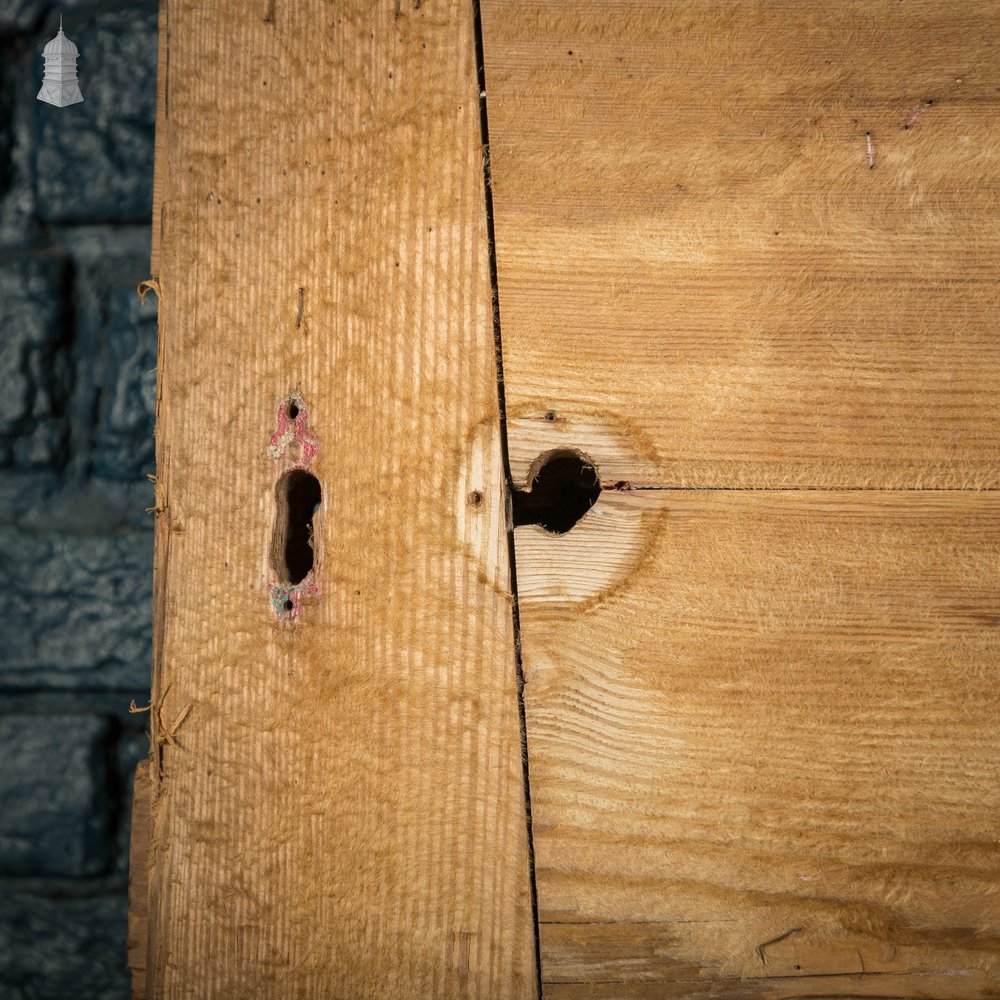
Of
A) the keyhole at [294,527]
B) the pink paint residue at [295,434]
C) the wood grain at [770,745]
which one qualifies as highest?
the pink paint residue at [295,434]

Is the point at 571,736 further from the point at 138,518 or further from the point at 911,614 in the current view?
the point at 138,518

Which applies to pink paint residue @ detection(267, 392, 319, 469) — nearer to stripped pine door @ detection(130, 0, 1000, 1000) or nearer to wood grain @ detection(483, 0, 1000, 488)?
stripped pine door @ detection(130, 0, 1000, 1000)

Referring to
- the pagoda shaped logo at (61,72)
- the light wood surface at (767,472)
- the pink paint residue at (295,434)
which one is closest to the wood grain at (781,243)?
the light wood surface at (767,472)

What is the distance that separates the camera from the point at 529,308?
487 millimetres

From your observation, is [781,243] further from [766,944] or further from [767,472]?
[766,944]

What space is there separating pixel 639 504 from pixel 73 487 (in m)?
0.94

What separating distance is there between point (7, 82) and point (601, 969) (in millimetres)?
1287

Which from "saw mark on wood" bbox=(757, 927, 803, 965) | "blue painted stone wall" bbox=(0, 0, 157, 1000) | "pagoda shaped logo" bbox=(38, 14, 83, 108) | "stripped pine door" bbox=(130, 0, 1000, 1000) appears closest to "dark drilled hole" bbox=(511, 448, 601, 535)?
"stripped pine door" bbox=(130, 0, 1000, 1000)

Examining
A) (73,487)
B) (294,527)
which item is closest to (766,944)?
(294,527)

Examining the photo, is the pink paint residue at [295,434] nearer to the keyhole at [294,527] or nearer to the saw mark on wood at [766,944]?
the keyhole at [294,527]

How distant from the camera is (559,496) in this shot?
0.54 metres

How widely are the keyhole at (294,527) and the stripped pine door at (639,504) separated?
0.02 m

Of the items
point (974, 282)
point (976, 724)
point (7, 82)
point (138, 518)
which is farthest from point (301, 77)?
point (7, 82)

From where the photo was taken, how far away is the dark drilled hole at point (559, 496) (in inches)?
21.1
